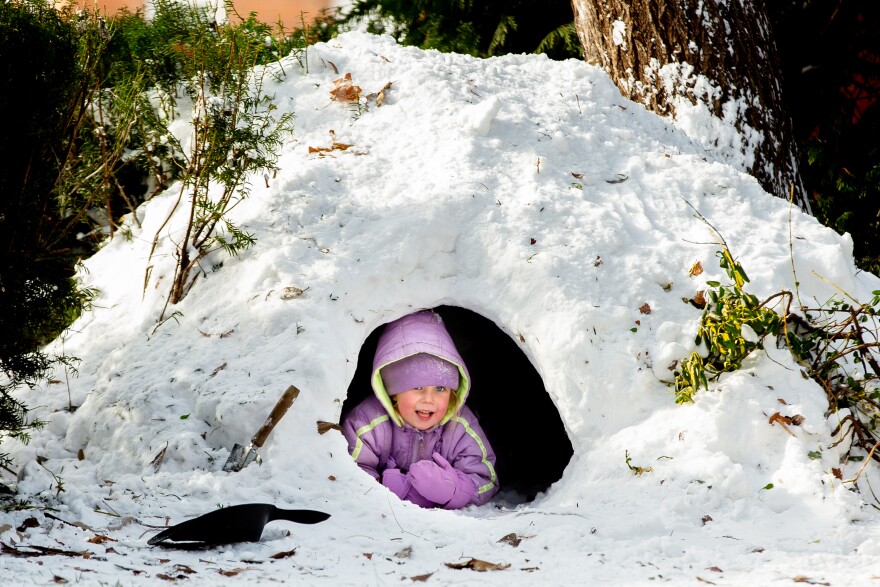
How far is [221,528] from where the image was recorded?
117 inches

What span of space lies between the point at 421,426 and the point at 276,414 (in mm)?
1302

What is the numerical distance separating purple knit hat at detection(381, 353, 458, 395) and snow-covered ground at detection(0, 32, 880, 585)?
1.63ft

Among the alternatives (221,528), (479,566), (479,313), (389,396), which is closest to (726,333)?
(479,313)

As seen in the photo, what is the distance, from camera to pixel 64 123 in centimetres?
357

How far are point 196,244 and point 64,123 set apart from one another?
1.02 m

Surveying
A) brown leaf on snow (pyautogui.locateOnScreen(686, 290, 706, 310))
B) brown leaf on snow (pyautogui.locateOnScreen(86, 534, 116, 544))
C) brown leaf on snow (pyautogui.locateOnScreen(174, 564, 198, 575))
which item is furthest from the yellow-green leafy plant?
brown leaf on snow (pyautogui.locateOnScreen(86, 534, 116, 544))

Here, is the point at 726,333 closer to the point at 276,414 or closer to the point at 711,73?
the point at 276,414

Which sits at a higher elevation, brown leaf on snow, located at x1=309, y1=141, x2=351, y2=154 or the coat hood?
brown leaf on snow, located at x1=309, y1=141, x2=351, y2=154

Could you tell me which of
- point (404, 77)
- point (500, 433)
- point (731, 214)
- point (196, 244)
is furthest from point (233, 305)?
point (731, 214)

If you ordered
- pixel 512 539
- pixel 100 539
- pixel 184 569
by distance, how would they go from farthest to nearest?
pixel 512 539, pixel 100 539, pixel 184 569

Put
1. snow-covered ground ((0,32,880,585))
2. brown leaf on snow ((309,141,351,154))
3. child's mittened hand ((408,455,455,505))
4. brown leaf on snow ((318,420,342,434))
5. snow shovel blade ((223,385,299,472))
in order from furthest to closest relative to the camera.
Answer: brown leaf on snow ((309,141,351,154)) → child's mittened hand ((408,455,455,505)) → brown leaf on snow ((318,420,342,434)) → snow shovel blade ((223,385,299,472)) → snow-covered ground ((0,32,880,585))

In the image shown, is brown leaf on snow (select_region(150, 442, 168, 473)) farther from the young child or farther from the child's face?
the child's face

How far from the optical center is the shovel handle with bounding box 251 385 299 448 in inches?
140

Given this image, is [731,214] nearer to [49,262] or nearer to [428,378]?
[428,378]
